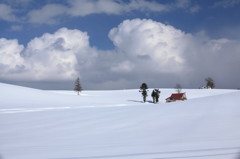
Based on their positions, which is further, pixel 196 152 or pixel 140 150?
pixel 140 150

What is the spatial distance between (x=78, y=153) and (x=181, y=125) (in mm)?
3932

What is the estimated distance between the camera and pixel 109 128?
29.3 ft

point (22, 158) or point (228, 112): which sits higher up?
point (228, 112)

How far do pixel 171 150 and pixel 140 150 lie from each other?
25.9 inches

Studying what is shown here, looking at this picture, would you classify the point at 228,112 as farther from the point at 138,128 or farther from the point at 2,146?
the point at 2,146

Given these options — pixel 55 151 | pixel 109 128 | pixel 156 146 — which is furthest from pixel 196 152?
pixel 109 128

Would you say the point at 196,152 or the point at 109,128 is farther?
the point at 109,128

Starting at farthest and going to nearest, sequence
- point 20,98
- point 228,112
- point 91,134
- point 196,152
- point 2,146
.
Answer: point 20,98, point 228,112, point 91,134, point 2,146, point 196,152

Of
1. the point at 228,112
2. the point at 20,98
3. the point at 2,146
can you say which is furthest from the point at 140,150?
the point at 20,98

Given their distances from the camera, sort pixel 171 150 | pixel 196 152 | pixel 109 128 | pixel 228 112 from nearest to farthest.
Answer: pixel 196 152 < pixel 171 150 < pixel 109 128 < pixel 228 112

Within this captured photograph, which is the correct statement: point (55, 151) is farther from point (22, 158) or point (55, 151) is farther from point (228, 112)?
point (228, 112)

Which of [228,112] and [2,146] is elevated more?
[228,112]

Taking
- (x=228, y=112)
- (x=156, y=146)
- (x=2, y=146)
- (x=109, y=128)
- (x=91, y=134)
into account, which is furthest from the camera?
(x=228, y=112)

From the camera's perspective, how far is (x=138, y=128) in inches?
336
